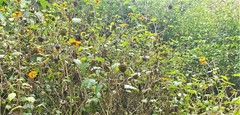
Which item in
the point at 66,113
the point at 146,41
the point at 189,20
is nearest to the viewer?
the point at 66,113

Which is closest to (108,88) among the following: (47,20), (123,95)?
(123,95)

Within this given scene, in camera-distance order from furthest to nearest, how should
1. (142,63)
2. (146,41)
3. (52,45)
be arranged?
(146,41) → (142,63) → (52,45)

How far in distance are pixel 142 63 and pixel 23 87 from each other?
711mm

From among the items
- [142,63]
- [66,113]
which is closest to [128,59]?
[142,63]

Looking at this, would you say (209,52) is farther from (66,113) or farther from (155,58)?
(66,113)

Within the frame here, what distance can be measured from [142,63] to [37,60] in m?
0.58

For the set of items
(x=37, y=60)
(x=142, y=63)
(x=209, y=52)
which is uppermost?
(x=37, y=60)

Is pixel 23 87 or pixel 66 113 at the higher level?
pixel 23 87

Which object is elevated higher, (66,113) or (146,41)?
(146,41)

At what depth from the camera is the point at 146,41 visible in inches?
79.1

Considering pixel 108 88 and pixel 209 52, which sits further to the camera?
pixel 209 52

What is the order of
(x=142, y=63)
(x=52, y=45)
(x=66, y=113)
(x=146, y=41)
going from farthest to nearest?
(x=146, y=41) < (x=142, y=63) < (x=52, y=45) < (x=66, y=113)

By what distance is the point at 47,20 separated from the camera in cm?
178

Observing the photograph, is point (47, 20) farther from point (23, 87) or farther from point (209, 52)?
point (209, 52)
